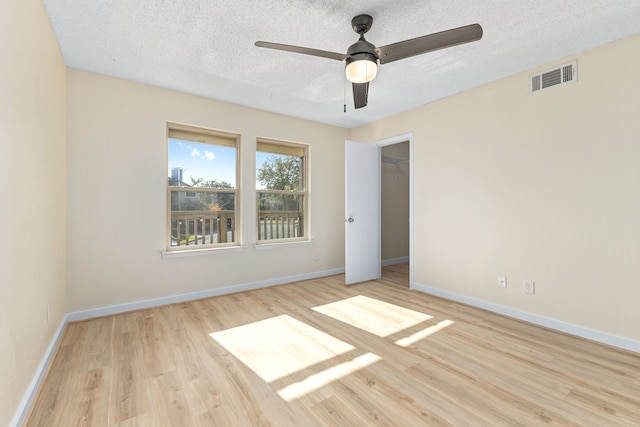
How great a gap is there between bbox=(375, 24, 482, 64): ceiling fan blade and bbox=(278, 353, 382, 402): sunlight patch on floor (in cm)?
226

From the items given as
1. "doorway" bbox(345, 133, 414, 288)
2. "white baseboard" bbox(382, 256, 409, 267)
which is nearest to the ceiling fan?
"doorway" bbox(345, 133, 414, 288)

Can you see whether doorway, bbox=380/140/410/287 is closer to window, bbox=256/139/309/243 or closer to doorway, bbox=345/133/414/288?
doorway, bbox=345/133/414/288

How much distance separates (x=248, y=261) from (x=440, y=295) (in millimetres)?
2647

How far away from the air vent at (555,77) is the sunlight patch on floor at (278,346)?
10.2 ft

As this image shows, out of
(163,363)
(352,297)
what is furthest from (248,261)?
(163,363)

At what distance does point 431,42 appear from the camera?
1836 mm

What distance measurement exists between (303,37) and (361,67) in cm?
67

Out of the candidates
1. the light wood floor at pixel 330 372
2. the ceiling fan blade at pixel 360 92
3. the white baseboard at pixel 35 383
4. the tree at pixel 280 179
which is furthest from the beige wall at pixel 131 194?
the ceiling fan blade at pixel 360 92

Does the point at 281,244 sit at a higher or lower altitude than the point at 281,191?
lower

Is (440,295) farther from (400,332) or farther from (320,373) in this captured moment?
(320,373)

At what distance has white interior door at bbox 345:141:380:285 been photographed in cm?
431

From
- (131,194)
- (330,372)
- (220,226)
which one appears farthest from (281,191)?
(330,372)

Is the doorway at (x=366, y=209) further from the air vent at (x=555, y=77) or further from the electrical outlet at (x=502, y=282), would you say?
the air vent at (x=555, y=77)

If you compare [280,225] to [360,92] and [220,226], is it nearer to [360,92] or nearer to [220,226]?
[220,226]
